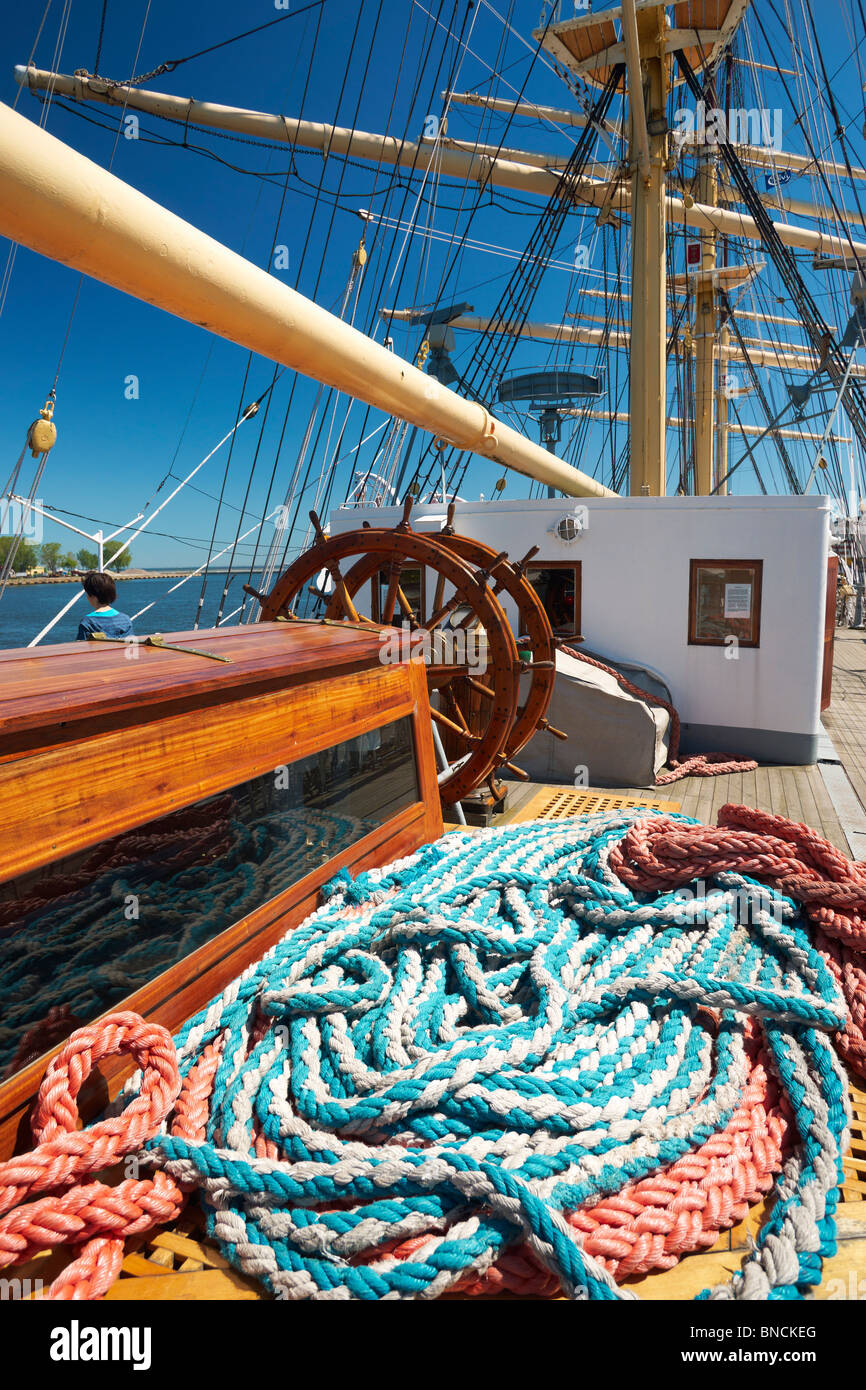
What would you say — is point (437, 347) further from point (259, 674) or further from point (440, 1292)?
point (440, 1292)

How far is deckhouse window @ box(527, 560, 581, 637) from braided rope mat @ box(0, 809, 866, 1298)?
576 cm

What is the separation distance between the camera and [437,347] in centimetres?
1988

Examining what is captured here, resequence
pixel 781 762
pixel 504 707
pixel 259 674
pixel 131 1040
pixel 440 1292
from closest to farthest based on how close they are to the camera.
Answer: pixel 440 1292 < pixel 131 1040 < pixel 259 674 < pixel 504 707 < pixel 781 762

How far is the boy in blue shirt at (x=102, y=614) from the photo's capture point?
4.73 meters

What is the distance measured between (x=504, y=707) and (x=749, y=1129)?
291 centimetres

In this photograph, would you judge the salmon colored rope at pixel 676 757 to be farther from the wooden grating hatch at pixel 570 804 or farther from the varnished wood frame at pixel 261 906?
the varnished wood frame at pixel 261 906

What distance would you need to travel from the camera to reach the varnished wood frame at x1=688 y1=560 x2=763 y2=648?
725cm

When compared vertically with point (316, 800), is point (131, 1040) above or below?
below

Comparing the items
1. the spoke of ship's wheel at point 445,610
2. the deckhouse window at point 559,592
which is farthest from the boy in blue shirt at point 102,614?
the deckhouse window at point 559,592

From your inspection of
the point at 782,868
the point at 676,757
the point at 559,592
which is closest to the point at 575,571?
the point at 559,592

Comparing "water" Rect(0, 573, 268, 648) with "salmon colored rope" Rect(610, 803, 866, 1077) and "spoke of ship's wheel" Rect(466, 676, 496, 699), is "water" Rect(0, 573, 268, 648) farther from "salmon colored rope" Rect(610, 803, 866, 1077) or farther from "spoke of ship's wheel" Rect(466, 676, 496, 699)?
"salmon colored rope" Rect(610, 803, 866, 1077)

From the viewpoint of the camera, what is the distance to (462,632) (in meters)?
5.32

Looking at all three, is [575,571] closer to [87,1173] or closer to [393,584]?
[393,584]
